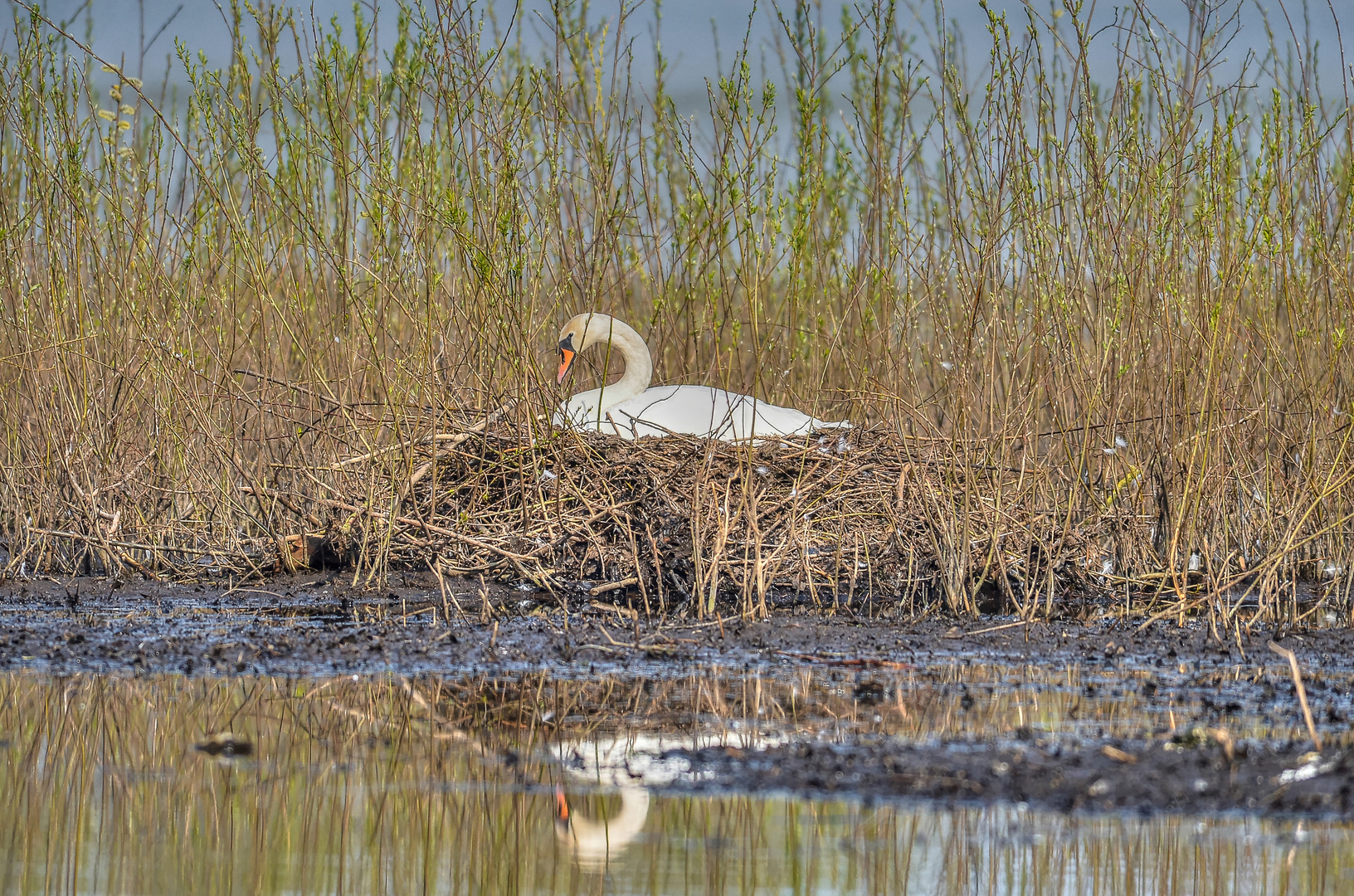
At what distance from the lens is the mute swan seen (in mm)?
6426

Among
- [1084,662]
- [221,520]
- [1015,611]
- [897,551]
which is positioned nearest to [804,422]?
[897,551]

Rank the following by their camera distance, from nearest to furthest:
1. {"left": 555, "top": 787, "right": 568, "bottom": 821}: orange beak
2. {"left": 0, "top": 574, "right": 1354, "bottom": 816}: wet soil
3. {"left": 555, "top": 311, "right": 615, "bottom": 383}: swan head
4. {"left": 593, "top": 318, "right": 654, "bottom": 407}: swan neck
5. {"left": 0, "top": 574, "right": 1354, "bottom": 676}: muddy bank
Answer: {"left": 555, "top": 787, "right": 568, "bottom": 821}: orange beak → {"left": 0, "top": 574, "right": 1354, "bottom": 816}: wet soil → {"left": 0, "top": 574, "right": 1354, "bottom": 676}: muddy bank → {"left": 555, "top": 311, "right": 615, "bottom": 383}: swan head → {"left": 593, "top": 318, "right": 654, "bottom": 407}: swan neck

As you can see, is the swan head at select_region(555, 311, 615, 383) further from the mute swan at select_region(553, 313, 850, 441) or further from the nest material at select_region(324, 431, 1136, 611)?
the nest material at select_region(324, 431, 1136, 611)

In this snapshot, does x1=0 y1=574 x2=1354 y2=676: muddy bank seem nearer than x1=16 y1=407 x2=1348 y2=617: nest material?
Yes

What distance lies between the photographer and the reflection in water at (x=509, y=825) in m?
2.71

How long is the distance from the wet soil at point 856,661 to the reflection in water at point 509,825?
161 millimetres

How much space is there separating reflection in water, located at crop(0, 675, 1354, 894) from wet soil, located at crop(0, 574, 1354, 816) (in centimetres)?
16

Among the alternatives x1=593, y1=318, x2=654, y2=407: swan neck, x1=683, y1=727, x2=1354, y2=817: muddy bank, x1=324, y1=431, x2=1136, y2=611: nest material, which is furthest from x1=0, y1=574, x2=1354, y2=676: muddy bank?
x1=593, y1=318, x2=654, y2=407: swan neck

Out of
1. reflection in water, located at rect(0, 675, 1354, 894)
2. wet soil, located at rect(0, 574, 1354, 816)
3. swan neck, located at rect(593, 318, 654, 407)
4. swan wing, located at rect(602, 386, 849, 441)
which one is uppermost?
swan neck, located at rect(593, 318, 654, 407)

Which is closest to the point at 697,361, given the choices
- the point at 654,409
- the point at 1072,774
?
the point at 654,409

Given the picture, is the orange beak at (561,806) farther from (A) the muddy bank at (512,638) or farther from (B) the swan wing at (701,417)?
(B) the swan wing at (701,417)

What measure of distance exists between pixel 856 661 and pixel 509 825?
78.7 inches

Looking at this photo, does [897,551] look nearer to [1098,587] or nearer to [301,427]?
[1098,587]

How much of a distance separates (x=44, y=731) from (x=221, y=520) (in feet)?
9.71
